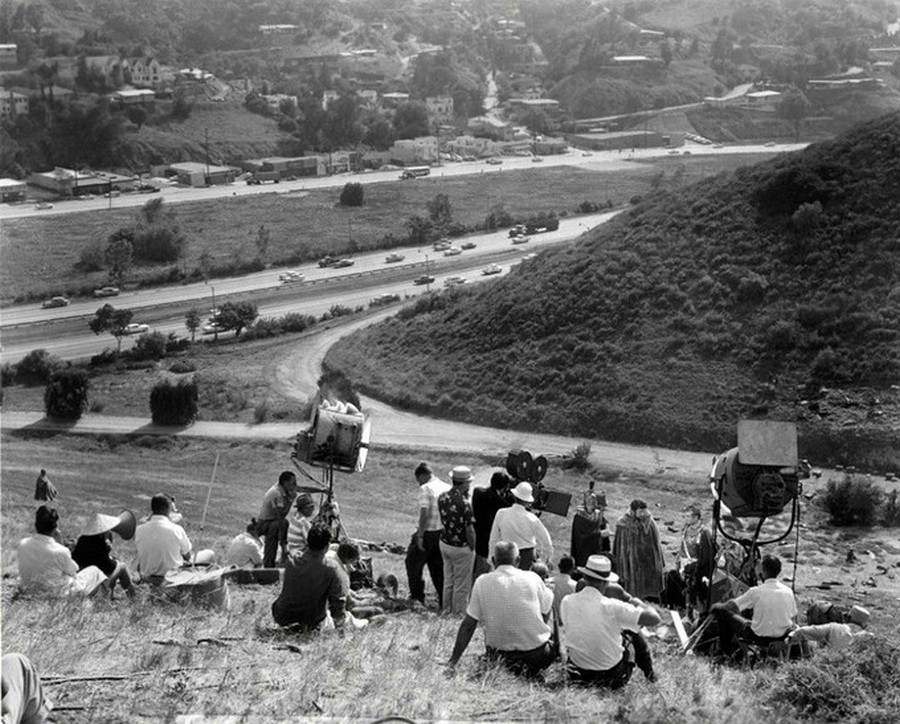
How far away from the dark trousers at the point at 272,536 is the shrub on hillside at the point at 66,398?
21905 mm

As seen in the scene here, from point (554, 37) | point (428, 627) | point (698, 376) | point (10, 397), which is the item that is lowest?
point (10, 397)

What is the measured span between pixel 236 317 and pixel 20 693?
3706 centimetres

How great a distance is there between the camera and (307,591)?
7238 mm

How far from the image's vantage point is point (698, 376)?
26688 mm

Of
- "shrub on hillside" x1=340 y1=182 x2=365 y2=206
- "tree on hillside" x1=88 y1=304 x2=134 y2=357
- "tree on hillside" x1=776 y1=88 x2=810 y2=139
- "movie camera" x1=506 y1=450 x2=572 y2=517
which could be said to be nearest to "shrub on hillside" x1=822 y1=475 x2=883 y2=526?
"movie camera" x1=506 y1=450 x2=572 y2=517

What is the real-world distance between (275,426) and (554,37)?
12198cm

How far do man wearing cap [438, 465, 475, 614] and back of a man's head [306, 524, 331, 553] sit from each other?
1563mm

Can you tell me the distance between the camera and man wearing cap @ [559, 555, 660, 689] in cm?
633

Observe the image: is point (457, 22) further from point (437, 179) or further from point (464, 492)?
point (464, 492)

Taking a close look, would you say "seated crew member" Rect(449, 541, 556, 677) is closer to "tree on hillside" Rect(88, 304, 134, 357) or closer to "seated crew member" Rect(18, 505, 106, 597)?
"seated crew member" Rect(18, 505, 106, 597)

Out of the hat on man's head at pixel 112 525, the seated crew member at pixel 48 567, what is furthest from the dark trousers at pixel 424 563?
the seated crew member at pixel 48 567

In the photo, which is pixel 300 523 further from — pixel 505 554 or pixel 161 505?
pixel 505 554

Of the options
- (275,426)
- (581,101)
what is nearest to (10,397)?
(275,426)

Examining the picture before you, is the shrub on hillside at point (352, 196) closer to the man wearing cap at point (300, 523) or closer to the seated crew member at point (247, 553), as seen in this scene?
the seated crew member at point (247, 553)
